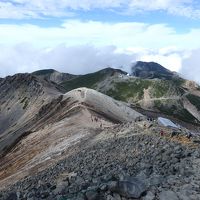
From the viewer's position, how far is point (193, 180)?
1236 inches

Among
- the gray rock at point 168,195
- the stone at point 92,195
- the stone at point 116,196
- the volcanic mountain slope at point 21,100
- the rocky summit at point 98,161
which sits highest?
the stone at point 92,195

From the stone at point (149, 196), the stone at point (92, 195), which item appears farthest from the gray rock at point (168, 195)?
the stone at point (92, 195)

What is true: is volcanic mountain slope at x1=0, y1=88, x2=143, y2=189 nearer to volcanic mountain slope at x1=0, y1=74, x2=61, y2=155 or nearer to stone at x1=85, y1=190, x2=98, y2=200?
volcanic mountain slope at x1=0, y1=74, x2=61, y2=155

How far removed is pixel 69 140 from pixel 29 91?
98.9 m

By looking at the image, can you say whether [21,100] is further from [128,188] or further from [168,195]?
[168,195]

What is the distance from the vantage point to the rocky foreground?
28.8 m

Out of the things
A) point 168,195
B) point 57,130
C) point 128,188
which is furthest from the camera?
point 57,130

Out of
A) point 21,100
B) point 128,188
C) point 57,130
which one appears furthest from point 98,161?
point 21,100

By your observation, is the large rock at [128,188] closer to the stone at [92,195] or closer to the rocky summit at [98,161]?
the rocky summit at [98,161]

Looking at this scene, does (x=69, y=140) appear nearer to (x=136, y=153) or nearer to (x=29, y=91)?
(x=136, y=153)

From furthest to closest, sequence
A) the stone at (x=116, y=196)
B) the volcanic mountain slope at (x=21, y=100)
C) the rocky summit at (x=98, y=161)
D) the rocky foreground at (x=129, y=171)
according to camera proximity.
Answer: the volcanic mountain slope at (x=21, y=100) < the rocky summit at (x=98, y=161) < the rocky foreground at (x=129, y=171) < the stone at (x=116, y=196)

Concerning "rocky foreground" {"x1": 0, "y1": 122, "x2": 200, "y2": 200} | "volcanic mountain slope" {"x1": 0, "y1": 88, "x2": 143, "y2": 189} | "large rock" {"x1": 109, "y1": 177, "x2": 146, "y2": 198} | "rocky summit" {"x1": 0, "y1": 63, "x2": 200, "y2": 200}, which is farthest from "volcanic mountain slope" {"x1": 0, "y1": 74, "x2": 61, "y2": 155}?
"large rock" {"x1": 109, "y1": 177, "x2": 146, "y2": 198}

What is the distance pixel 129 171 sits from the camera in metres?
35.6

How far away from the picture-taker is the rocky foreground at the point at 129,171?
28.8 m
